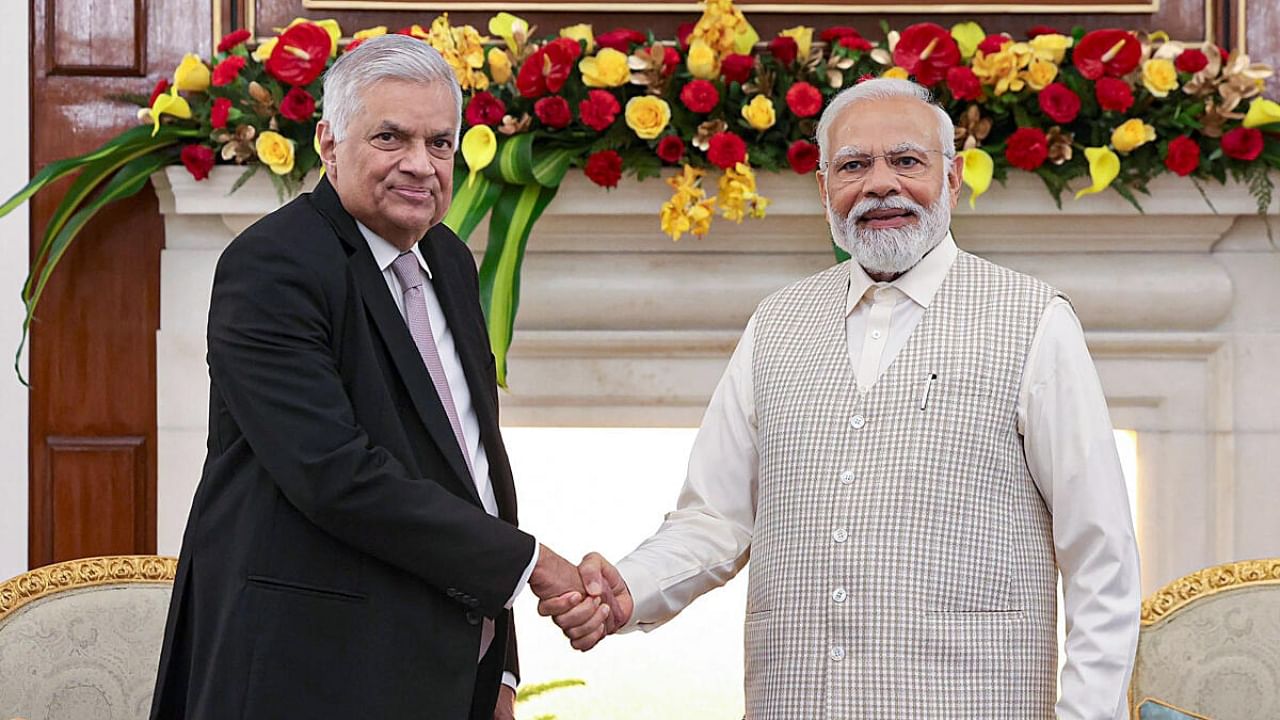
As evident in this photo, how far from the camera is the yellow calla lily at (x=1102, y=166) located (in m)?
2.79

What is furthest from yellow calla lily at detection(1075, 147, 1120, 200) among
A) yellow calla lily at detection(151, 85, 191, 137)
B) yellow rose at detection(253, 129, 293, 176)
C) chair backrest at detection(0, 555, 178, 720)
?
chair backrest at detection(0, 555, 178, 720)

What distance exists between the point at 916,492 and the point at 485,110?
49.2 inches

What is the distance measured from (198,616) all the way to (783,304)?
98 centimetres

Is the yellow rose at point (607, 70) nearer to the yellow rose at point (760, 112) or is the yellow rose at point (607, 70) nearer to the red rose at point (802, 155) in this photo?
the yellow rose at point (760, 112)

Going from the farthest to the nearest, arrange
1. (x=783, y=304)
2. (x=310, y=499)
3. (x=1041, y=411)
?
(x=783, y=304)
(x=1041, y=411)
(x=310, y=499)

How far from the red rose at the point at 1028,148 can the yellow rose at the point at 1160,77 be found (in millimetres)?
228

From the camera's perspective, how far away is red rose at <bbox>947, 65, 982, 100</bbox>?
277 cm

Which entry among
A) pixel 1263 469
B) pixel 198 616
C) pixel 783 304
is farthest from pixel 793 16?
pixel 198 616

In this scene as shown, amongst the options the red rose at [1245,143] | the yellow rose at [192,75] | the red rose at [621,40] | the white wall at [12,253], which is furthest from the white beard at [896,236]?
the white wall at [12,253]

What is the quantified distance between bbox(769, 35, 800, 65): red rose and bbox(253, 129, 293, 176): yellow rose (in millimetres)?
964

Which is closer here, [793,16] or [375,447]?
[375,447]

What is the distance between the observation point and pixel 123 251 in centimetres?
308

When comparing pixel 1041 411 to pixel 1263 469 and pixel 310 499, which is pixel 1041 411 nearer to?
pixel 310 499

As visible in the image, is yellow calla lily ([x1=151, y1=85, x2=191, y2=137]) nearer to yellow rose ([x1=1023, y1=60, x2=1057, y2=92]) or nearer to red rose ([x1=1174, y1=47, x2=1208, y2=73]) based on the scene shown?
yellow rose ([x1=1023, y1=60, x2=1057, y2=92])
